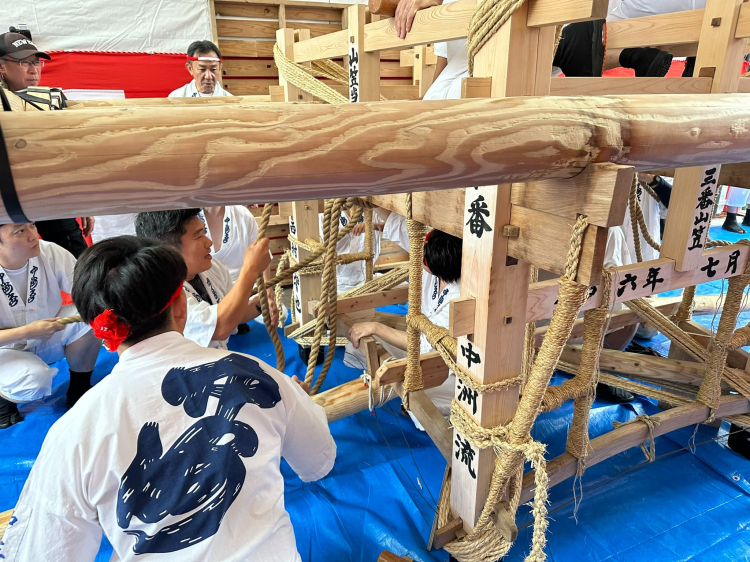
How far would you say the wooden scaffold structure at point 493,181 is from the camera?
456 millimetres

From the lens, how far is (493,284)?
0.92 m

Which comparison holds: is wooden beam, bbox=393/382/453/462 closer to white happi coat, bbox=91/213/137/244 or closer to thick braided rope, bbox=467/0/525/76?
thick braided rope, bbox=467/0/525/76

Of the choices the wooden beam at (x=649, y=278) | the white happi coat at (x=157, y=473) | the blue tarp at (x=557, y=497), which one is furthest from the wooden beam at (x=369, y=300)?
the white happi coat at (x=157, y=473)

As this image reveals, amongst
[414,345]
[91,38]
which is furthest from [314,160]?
[91,38]

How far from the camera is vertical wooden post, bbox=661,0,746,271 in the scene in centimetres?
117

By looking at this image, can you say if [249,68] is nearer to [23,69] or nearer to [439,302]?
[23,69]

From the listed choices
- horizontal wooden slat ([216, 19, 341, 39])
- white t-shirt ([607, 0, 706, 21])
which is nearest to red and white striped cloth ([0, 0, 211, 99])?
horizontal wooden slat ([216, 19, 341, 39])

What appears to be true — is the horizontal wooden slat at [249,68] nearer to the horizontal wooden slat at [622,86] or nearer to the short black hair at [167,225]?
the short black hair at [167,225]

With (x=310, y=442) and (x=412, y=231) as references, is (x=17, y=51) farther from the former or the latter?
(x=310, y=442)

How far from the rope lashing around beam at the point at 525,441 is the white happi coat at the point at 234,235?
168 cm

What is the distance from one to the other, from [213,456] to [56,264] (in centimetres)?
185

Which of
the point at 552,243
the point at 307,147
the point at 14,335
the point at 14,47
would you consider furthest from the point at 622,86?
the point at 14,47

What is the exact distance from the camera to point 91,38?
3.55 meters

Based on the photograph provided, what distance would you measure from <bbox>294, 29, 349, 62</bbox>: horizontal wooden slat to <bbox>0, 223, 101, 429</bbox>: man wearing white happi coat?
1.30 meters
